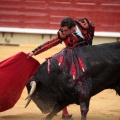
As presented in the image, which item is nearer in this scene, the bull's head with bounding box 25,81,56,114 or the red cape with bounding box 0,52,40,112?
the bull's head with bounding box 25,81,56,114

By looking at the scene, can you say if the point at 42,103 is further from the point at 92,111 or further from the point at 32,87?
the point at 92,111

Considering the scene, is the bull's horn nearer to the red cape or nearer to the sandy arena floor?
the red cape

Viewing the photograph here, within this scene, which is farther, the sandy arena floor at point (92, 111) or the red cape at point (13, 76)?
the sandy arena floor at point (92, 111)

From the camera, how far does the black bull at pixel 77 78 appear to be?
15.2 ft

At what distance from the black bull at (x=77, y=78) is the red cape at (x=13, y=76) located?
1.29ft

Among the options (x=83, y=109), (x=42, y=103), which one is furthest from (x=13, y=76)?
(x=83, y=109)

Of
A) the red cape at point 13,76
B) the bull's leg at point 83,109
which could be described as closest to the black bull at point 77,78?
the bull's leg at point 83,109

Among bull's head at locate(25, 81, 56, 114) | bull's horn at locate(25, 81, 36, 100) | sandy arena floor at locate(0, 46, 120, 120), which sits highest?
bull's horn at locate(25, 81, 36, 100)

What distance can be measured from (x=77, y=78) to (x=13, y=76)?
0.89m

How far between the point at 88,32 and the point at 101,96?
1.74 metres

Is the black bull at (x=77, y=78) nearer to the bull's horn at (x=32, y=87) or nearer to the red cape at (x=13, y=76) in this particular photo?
the bull's horn at (x=32, y=87)

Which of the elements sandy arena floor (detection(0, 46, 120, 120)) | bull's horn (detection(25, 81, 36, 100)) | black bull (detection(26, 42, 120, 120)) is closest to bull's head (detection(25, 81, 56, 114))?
black bull (detection(26, 42, 120, 120))

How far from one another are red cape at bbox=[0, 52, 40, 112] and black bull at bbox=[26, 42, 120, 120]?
393mm

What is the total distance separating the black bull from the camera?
4637 mm
